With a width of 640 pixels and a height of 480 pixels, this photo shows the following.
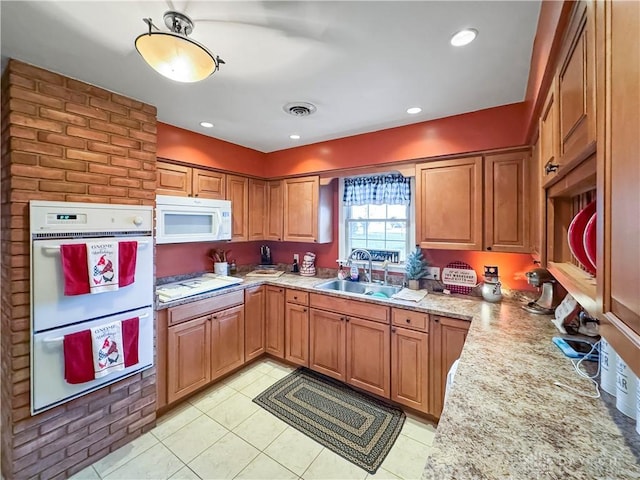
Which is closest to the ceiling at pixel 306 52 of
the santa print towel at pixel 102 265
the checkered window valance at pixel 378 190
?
the checkered window valance at pixel 378 190

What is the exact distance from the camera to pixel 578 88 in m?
0.83

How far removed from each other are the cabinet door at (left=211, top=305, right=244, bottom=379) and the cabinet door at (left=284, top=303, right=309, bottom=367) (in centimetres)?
48

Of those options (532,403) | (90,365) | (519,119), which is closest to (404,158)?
(519,119)

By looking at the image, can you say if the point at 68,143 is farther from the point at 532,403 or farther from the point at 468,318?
the point at 468,318

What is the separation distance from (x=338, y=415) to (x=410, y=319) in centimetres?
97

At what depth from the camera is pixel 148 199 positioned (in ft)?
6.90

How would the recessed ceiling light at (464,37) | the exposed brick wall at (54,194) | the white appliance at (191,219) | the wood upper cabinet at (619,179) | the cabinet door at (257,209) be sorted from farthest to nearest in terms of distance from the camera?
the cabinet door at (257,209) < the white appliance at (191,219) < the exposed brick wall at (54,194) < the recessed ceiling light at (464,37) < the wood upper cabinet at (619,179)

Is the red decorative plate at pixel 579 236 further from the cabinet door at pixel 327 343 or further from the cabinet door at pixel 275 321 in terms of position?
the cabinet door at pixel 275 321

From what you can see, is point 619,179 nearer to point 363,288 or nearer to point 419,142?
point 419,142

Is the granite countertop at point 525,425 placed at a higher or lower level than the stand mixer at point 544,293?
lower

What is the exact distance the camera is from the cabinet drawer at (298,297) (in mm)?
2801

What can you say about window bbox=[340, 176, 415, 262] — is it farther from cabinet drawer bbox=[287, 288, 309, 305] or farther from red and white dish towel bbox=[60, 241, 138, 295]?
red and white dish towel bbox=[60, 241, 138, 295]

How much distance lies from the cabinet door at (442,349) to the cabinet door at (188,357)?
195 centimetres

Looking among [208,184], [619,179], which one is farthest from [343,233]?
[619,179]
